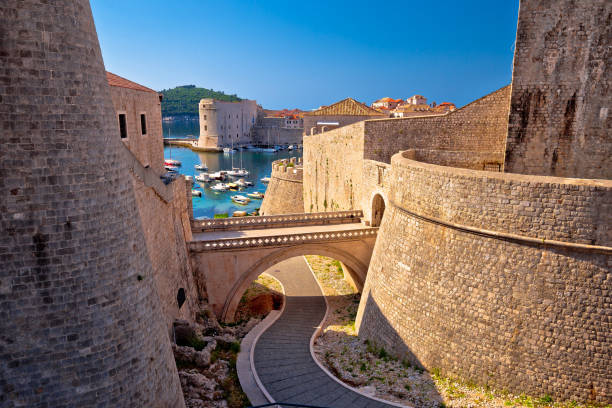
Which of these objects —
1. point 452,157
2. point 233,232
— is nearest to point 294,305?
point 233,232

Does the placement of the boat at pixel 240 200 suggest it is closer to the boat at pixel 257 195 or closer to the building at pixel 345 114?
the boat at pixel 257 195

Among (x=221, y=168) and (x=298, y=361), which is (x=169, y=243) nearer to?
(x=298, y=361)

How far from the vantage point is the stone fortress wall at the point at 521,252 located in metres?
8.97

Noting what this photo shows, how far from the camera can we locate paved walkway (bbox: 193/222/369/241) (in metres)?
17.3

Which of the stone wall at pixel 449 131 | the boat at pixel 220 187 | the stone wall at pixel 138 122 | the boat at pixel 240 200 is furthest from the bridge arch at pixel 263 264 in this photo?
the boat at pixel 220 187

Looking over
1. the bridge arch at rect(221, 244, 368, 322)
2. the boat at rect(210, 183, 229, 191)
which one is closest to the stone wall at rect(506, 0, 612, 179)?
the bridge arch at rect(221, 244, 368, 322)

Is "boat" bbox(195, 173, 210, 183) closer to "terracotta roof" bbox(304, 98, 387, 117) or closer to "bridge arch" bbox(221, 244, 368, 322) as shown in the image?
"terracotta roof" bbox(304, 98, 387, 117)

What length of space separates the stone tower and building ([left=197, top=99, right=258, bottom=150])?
250 feet

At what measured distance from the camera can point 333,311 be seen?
17609 millimetres

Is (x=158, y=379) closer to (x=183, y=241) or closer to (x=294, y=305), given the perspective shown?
(x=183, y=241)

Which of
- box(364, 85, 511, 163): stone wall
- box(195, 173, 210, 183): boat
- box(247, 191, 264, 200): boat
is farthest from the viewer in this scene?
box(195, 173, 210, 183): boat

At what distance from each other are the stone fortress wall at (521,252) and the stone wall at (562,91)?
0.13ft

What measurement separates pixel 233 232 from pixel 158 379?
11.7 meters

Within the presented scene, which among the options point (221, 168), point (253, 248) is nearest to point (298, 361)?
point (253, 248)
